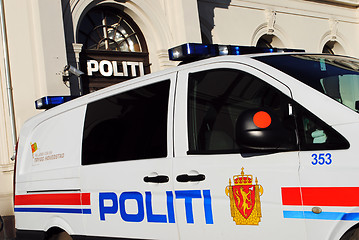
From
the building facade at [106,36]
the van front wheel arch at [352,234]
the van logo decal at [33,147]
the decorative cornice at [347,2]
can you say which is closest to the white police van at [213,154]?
the van front wheel arch at [352,234]

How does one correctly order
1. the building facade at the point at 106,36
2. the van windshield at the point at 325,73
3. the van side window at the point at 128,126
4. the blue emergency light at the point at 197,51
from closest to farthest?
the van windshield at the point at 325,73 → the van side window at the point at 128,126 → the blue emergency light at the point at 197,51 → the building facade at the point at 106,36

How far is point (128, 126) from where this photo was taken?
3.98 m

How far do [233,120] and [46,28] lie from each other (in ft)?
28.8

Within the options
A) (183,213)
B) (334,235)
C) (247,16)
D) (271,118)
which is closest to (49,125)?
(183,213)

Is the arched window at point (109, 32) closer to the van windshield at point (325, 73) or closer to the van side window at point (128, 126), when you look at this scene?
the van side window at point (128, 126)

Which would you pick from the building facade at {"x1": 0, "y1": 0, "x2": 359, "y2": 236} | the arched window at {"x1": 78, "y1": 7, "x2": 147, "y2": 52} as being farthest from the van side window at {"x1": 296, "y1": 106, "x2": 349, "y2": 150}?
the arched window at {"x1": 78, "y1": 7, "x2": 147, "y2": 52}

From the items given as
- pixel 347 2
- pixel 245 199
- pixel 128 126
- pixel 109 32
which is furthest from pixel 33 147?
pixel 347 2

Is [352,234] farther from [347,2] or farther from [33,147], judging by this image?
[347,2]

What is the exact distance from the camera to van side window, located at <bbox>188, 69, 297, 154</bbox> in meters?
3.11

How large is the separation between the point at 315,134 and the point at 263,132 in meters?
0.30

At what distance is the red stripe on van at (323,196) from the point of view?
2623mm

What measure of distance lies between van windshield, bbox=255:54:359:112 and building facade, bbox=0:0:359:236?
8.22 m

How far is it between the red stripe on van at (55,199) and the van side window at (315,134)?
2096mm

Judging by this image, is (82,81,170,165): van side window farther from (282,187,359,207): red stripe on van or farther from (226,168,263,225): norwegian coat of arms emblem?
(282,187,359,207): red stripe on van
